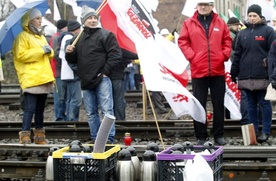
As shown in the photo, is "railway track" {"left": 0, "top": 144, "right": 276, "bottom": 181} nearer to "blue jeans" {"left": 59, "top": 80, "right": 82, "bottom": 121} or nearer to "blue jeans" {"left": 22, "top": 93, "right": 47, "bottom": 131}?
"blue jeans" {"left": 22, "top": 93, "right": 47, "bottom": 131}

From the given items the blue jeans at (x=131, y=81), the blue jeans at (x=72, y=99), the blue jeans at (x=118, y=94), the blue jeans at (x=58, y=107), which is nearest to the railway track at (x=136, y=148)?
the blue jeans at (x=118, y=94)

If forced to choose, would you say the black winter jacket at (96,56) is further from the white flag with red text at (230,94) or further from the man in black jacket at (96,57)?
the white flag with red text at (230,94)

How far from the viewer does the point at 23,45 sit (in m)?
10.8

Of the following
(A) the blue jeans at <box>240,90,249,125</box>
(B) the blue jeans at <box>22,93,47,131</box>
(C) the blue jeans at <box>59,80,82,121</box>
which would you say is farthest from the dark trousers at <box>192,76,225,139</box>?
(C) the blue jeans at <box>59,80,82,121</box>

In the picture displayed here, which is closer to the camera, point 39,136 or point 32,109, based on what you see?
point 32,109

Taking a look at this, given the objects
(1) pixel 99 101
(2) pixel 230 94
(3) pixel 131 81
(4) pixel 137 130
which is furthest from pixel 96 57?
(3) pixel 131 81

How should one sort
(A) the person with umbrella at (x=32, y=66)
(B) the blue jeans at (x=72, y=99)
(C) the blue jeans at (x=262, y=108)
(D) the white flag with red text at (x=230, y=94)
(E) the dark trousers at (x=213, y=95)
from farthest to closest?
(B) the blue jeans at (x=72, y=99)
(D) the white flag with red text at (x=230, y=94)
(C) the blue jeans at (x=262, y=108)
(A) the person with umbrella at (x=32, y=66)
(E) the dark trousers at (x=213, y=95)

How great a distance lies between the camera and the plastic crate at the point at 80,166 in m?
6.33

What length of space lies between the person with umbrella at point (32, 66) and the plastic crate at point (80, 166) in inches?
177

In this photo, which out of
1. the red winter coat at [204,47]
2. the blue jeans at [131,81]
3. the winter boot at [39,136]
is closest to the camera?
the red winter coat at [204,47]

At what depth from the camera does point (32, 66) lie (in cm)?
1088

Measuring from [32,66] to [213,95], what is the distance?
2573 mm

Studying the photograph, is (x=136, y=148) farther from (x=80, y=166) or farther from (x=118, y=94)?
(x=118, y=94)

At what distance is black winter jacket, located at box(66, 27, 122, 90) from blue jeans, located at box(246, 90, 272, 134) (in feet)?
7.21
